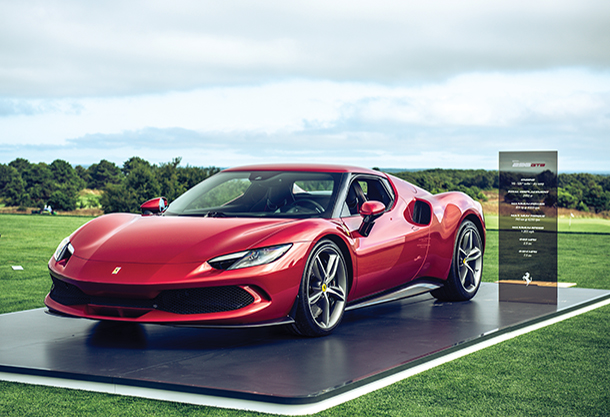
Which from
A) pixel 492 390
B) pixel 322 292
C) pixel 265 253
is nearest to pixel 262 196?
pixel 322 292

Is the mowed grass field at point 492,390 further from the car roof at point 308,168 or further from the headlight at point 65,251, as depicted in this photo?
the car roof at point 308,168

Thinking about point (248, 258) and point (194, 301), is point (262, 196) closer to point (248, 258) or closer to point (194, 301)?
point (248, 258)

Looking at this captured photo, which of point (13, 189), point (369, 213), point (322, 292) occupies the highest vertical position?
point (13, 189)

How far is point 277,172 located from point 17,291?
3708mm

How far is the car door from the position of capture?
18.7ft

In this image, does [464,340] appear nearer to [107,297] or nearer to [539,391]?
[539,391]

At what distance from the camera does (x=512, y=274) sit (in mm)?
8578

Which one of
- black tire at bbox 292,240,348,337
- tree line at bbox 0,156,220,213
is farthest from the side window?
tree line at bbox 0,156,220,213

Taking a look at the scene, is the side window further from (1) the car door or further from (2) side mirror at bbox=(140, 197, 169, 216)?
(2) side mirror at bbox=(140, 197, 169, 216)

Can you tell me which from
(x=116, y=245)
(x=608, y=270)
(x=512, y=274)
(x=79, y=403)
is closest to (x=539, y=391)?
(x=79, y=403)

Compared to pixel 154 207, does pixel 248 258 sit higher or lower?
lower

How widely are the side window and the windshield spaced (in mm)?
188

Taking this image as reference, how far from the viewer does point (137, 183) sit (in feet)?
147

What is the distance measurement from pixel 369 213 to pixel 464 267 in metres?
2.18
